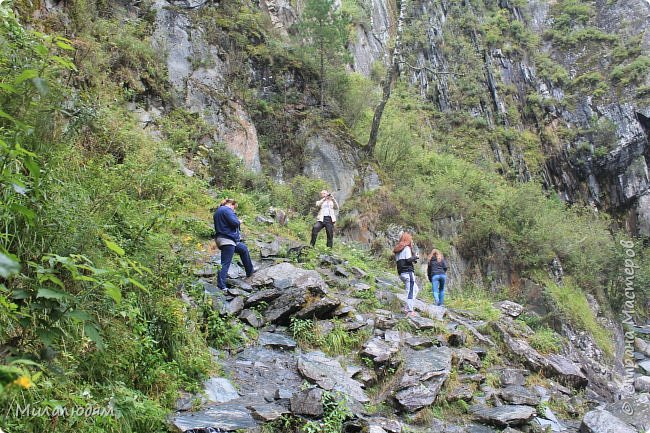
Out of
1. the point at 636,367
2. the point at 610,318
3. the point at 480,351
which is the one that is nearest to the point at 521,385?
the point at 480,351

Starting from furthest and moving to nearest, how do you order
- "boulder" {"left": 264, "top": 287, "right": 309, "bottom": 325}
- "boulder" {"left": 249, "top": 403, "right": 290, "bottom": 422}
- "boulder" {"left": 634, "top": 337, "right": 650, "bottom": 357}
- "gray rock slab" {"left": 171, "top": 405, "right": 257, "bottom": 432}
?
"boulder" {"left": 634, "top": 337, "right": 650, "bottom": 357} → "boulder" {"left": 264, "top": 287, "right": 309, "bottom": 325} → "boulder" {"left": 249, "top": 403, "right": 290, "bottom": 422} → "gray rock slab" {"left": 171, "top": 405, "right": 257, "bottom": 432}

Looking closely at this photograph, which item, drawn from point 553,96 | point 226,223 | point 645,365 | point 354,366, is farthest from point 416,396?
point 553,96

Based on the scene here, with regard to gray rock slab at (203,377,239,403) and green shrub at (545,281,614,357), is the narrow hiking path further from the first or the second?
green shrub at (545,281,614,357)

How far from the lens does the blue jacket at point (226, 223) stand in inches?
281

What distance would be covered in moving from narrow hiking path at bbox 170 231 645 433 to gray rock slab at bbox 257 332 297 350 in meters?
0.02

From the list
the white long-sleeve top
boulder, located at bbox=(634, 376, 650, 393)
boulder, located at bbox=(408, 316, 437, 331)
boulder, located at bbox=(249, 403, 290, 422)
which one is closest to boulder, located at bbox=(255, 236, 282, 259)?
the white long-sleeve top

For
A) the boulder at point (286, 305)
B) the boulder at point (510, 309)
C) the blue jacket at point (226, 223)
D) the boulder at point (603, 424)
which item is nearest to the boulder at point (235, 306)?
the boulder at point (286, 305)

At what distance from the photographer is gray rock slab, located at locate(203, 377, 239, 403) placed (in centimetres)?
424

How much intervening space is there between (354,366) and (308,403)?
5.35ft

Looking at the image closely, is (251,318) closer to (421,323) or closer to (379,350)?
(379,350)

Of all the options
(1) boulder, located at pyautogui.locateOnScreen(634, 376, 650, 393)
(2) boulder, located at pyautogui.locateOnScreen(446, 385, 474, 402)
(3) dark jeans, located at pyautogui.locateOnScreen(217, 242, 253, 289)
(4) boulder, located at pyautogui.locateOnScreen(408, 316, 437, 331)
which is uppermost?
(3) dark jeans, located at pyautogui.locateOnScreen(217, 242, 253, 289)

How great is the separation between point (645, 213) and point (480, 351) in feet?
83.3

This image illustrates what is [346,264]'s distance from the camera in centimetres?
1001

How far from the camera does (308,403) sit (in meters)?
4.30
